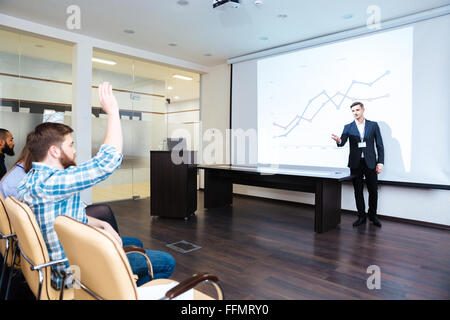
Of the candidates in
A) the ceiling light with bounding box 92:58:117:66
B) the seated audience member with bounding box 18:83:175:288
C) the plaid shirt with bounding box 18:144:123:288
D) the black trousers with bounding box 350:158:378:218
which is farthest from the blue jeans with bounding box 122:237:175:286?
the ceiling light with bounding box 92:58:117:66

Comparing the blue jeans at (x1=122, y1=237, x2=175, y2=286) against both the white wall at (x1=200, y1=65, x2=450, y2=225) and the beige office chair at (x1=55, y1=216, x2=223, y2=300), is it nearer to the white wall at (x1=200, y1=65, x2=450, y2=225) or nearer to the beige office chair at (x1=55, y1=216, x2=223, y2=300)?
the beige office chair at (x1=55, y1=216, x2=223, y2=300)

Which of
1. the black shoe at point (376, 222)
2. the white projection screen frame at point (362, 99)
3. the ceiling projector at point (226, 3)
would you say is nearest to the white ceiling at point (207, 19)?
the ceiling projector at point (226, 3)

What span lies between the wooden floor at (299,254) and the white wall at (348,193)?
0.25 meters

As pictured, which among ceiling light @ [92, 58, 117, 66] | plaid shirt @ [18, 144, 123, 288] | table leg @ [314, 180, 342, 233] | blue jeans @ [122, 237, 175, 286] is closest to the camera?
plaid shirt @ [18, 144, 123, 288]

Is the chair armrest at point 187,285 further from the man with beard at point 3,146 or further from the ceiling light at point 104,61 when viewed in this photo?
the ceiling light at point 104,61

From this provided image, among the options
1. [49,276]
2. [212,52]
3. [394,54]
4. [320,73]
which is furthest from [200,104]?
[49,276]

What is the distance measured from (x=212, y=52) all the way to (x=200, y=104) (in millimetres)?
1721

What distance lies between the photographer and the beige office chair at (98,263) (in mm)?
989

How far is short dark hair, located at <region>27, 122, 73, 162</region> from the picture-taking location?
4.82 feet

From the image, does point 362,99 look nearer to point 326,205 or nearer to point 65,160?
point 326,205

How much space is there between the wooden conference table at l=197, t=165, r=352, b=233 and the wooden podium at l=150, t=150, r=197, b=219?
59cm

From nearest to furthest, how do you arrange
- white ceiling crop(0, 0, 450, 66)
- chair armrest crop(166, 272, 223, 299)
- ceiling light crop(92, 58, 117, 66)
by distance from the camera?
chair armrest crop(166, 272, 223, 299) < white ceiling crop(0, 0, 450, 66) < ceiling light crop(92, 58, 117, 66)

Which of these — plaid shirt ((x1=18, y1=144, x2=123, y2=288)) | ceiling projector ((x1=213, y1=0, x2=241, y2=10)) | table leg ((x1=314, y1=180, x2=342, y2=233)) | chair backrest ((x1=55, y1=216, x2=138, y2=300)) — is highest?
ceiling projector ((x1=213, y1=0, x2=241, y2=10))

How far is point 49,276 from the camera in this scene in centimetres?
142
